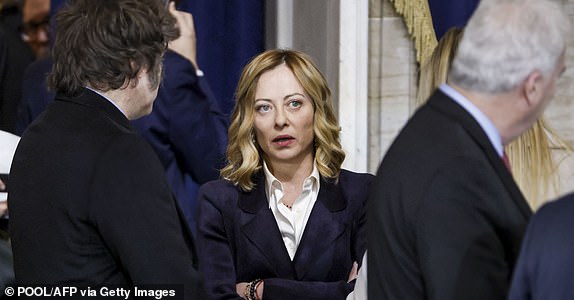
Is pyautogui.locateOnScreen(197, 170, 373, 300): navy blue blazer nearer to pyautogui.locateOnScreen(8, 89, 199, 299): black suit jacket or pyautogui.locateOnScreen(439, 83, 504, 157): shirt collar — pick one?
pyautogui.locateOnScreen(8, 89, 199, 299): black suit jacket

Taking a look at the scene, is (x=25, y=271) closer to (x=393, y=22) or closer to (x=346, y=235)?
(x=346, y=235)

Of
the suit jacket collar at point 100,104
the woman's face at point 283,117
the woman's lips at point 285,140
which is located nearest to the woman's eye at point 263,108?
the woman's face at point 283,117

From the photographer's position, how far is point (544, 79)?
216cm

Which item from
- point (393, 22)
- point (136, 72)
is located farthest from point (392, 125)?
point (136, 72)

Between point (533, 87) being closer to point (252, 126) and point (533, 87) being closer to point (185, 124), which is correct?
point (252, 126)

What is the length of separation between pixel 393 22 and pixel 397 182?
2.50m

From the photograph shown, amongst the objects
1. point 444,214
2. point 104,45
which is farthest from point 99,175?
point 444,214

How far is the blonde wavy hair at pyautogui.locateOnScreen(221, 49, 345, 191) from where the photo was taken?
3492 millimetres

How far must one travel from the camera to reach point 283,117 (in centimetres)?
346

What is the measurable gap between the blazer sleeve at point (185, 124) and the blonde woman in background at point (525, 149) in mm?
1576

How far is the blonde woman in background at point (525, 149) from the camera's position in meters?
2.90

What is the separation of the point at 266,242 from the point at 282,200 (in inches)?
6.9

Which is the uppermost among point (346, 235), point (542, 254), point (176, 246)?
point (542, 254)

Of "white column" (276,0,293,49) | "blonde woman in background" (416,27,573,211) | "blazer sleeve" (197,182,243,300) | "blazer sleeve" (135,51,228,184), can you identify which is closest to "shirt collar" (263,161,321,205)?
"blazer sleeve" (197,182,243,300)
